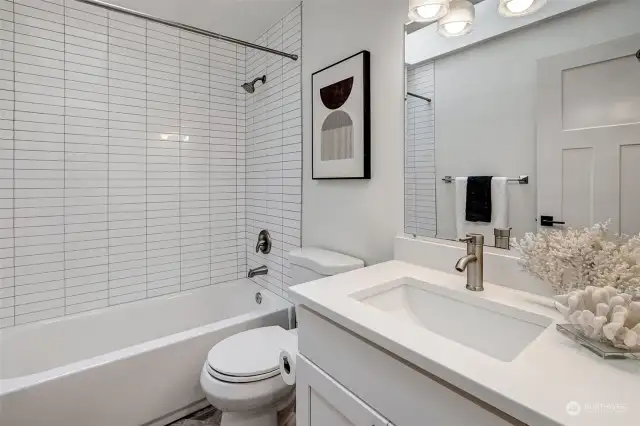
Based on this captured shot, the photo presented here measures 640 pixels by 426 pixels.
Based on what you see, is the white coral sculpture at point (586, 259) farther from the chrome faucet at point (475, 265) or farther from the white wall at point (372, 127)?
the white wall at point (372, 127)

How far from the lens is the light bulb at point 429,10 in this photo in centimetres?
122

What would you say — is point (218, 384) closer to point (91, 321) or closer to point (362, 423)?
point (362, 423)

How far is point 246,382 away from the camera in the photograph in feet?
4.34

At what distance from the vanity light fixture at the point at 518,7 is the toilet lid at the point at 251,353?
5.26 feet

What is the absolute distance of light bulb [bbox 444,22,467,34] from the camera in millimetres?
1199

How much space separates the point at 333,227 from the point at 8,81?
2018 millimetres

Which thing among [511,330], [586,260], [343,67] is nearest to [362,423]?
A: [511,330]

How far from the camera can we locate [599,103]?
88 centimetres

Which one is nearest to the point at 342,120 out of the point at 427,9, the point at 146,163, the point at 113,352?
the point at 427,9

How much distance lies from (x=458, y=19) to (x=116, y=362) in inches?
80.1

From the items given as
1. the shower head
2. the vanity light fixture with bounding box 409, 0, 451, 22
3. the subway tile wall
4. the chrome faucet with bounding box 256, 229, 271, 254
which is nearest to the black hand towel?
the vanity light fixture with bounding box 409, 0, 451, 22

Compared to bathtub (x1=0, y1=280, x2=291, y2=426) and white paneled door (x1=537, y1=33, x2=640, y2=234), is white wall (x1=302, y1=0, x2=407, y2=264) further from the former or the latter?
bathtub (x1=0, y1=280, x2=291, y2=426)

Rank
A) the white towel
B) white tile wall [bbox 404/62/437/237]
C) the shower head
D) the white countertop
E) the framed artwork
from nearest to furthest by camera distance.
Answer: the white countertop, the white towel, white tile wall [bbox 404/62/437/237], the framed artwork, the shower head

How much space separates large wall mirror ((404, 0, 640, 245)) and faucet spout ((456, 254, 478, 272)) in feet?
0.58
